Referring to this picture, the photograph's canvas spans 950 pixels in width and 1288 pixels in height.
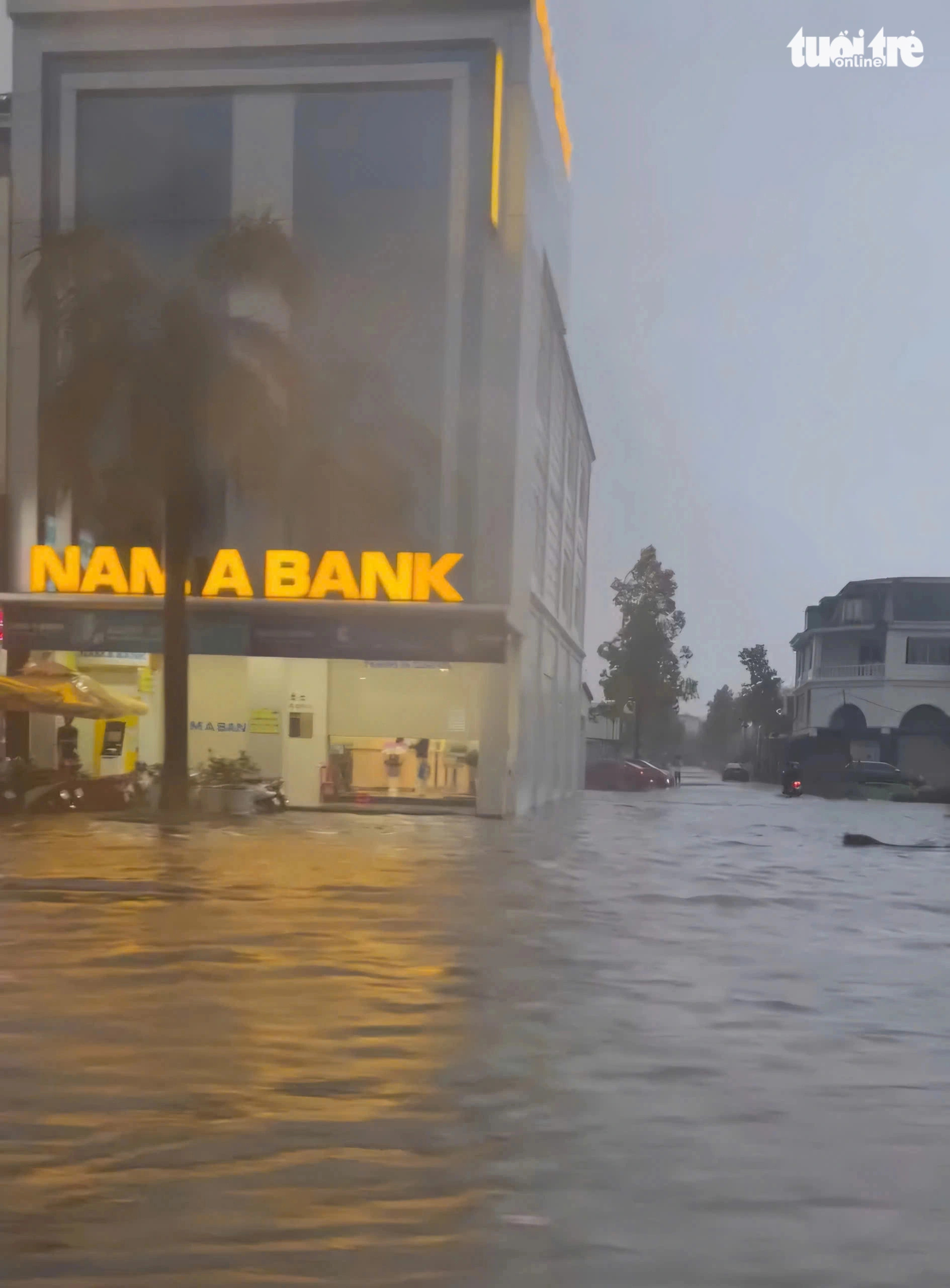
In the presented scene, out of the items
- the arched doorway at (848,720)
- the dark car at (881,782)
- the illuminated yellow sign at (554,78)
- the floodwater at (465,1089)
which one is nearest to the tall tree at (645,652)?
the arched doorway at (848,720)

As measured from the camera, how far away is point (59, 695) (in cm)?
2652

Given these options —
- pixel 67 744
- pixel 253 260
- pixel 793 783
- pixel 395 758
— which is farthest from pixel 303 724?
pixel 793 783

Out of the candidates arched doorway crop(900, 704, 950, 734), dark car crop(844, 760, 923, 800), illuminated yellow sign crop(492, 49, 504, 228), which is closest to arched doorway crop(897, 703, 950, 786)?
arched doorway crop(900, 704, 950, 734)

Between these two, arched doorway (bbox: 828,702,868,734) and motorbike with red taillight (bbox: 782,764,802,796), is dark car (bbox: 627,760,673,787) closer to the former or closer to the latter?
motorbike with red taillight (bbox: 782,764,802,796)

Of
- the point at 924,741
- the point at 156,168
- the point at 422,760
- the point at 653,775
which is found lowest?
the point at 653,775

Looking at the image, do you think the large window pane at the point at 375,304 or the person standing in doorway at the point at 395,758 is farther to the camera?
the person standing in doorway at the point at 395,758

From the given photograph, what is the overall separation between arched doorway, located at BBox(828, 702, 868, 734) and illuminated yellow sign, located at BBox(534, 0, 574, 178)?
42.3m

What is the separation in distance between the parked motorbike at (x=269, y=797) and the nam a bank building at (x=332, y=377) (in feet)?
6.09

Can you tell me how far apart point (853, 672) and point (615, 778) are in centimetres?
2604

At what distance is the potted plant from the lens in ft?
94.5

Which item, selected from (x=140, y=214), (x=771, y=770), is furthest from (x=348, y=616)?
(x=771, y=770)

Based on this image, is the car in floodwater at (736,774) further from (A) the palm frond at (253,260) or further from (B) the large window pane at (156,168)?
(A) the palm frond at (253,260)

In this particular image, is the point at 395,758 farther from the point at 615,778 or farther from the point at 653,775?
the point at 615,778

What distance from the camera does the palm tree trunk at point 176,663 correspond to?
27.0m
